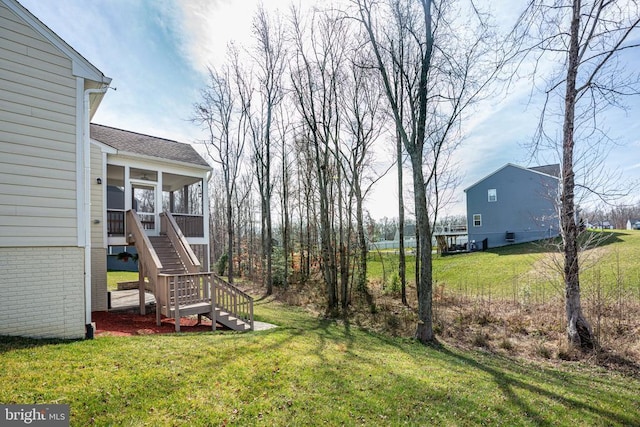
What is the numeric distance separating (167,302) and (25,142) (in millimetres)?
4180

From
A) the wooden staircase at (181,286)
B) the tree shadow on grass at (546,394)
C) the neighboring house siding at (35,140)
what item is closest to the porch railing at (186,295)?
the wooden staircase at (181,286)

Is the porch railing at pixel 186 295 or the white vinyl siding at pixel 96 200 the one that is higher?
the white vinyl siding at pixel 96 200

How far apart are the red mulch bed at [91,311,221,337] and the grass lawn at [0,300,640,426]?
4.70 feet

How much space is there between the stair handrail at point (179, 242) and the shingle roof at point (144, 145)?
2.14m

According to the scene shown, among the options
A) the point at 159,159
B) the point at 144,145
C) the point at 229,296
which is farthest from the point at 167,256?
the point at 144,145

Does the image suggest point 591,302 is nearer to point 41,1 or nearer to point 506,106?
point 506,106

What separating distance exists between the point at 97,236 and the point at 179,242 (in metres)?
2.22

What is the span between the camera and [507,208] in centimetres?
2433

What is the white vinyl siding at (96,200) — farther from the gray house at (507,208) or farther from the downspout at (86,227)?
the gray house at (507,208)

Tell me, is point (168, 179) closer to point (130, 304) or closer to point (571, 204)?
point (130, 304)

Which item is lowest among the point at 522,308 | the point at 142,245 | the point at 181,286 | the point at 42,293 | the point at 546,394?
the point at 522,308

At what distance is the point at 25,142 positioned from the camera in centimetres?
497

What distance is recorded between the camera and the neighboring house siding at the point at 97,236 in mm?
8539

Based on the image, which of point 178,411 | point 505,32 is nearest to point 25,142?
point 178,411
